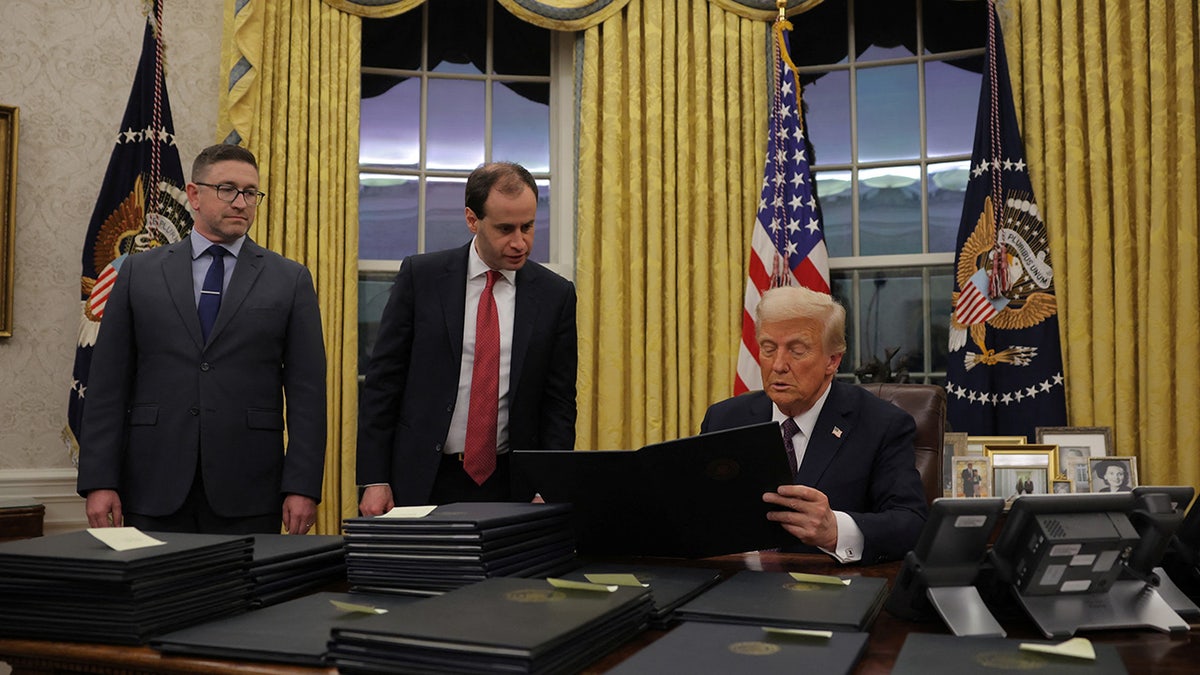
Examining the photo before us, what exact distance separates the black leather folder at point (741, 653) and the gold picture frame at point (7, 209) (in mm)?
3464

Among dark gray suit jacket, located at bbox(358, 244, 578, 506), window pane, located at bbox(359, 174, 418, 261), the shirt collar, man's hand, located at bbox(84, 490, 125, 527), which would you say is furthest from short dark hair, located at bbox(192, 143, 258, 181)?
window pane, located at bbox(359, 174, 418, 261)

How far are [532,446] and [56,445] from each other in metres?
2.29

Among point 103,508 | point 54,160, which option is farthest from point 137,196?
point 103,508

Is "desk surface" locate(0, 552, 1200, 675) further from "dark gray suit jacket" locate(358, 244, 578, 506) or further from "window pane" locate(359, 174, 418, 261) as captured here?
"window pane" locate(359, 174, 418, 261)

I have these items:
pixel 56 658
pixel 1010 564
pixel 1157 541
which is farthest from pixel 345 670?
pixel 1157 541

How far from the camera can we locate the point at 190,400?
2350mm

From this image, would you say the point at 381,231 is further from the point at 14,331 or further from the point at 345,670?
the point at 345,670

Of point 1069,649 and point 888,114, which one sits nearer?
point 1069,649

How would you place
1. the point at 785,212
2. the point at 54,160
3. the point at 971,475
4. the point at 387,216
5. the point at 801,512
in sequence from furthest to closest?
the point at 387,216 < the point at 785,212 < the point at 54,160 < the point at 971,475 < the point at 801,512

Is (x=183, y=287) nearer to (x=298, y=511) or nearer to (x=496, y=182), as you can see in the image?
(x=298, y=511)

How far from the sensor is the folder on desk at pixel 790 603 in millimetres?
Answer: 1159

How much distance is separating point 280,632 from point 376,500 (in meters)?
1.22

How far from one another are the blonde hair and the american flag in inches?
66.8

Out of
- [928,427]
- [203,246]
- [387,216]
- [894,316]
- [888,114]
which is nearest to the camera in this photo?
[203,246]
